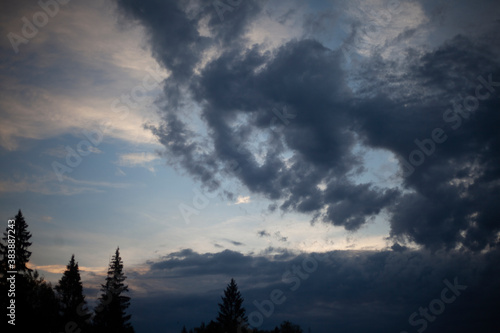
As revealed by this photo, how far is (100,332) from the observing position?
181 feet

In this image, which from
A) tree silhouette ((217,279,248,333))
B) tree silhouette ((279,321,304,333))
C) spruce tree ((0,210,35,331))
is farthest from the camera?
tree silhouette ((279,321,304,333))

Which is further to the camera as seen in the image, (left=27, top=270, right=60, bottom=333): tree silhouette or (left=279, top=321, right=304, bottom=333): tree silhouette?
(left=279, top=321, right=304, bottom=333): tree silhouette

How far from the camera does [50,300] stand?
56.2 metres

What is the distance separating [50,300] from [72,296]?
165 inches

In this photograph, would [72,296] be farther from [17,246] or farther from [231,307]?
[231,307]

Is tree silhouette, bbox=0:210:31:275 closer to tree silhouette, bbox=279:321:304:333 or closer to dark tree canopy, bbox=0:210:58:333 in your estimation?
dark tree canopy, bbox=0:210:58:333

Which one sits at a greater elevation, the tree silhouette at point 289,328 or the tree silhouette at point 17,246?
the tree silhouette at point 17,246

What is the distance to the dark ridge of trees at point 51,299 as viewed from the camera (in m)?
44.3

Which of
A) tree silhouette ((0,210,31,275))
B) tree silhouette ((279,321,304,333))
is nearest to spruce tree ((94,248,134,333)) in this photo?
tree silhouette ((0,210,31,275))

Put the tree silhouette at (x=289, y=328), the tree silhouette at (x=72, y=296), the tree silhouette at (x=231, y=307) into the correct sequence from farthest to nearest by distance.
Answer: the tree silhouette at (x=289, y=328), the tree silhouette at (x=231, y=307), the tree silhouette at (x=72, y=296)

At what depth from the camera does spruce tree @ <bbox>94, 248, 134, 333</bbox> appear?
56.4 m

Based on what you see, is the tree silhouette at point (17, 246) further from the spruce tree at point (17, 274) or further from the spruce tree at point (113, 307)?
the spruce tree at point (113, 307)

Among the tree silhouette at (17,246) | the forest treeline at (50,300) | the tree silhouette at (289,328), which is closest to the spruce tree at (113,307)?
the forest treeline at (50,300)

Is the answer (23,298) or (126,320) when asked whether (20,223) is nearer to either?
(23,298)
